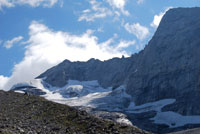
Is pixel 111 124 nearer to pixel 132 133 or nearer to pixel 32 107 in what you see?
pixel 132 133

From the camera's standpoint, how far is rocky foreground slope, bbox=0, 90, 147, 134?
3481 cm

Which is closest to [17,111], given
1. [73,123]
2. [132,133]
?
[73,123]

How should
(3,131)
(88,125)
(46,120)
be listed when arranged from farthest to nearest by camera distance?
1. (46,120)
2. (88,125)
3. (3,131)

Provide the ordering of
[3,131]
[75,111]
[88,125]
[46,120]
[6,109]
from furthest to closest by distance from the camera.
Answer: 1. [6,109]
2. [75,111]
3. [46,120]
4. [88,125]
5. [3,131]

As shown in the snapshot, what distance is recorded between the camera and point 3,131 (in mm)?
29328

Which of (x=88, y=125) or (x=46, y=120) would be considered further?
(x=46, y=120)

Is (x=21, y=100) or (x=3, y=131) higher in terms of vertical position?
(x=21, y=100)

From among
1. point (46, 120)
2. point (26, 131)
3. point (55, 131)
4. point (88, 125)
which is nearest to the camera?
point (26, 131)

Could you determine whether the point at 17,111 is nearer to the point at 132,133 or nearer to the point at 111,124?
the point at 111,124

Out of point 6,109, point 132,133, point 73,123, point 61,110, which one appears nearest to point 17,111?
point 6,109

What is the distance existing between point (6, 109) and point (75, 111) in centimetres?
1049

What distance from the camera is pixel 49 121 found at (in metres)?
40.2

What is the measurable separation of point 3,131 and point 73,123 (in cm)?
1136

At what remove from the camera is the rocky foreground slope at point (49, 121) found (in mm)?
34812
